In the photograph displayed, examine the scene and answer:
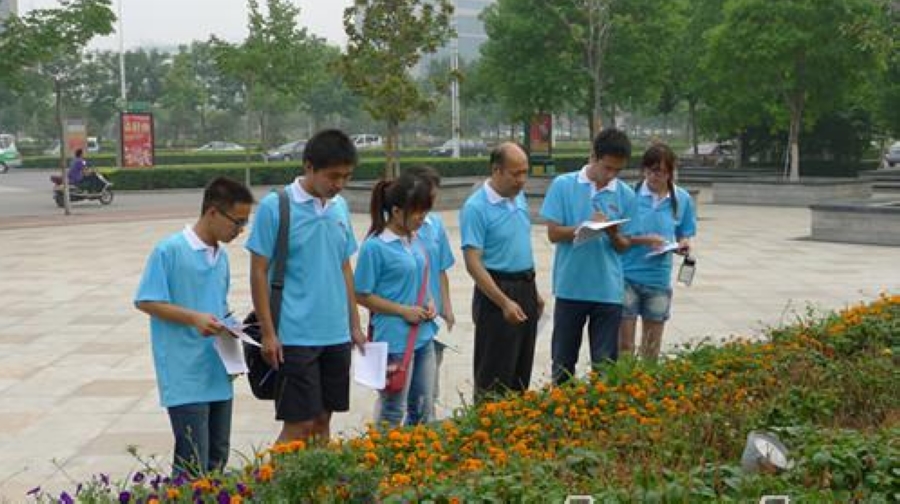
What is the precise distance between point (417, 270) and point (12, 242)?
12727 mm

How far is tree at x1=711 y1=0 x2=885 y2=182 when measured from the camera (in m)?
22.0

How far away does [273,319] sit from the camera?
13.8ft

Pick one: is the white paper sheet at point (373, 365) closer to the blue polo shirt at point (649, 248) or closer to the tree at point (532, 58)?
the blue polo shirt at point (649, 248)

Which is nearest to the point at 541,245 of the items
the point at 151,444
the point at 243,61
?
the point at 151,444

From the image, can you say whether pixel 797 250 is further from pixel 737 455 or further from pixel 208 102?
pixel 208 102

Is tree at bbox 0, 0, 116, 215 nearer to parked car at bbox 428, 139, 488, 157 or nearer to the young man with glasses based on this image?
the young man with glasses

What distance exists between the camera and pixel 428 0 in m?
20.9

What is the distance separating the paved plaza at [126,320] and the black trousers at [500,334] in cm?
90

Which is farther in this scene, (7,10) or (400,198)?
(7,10)

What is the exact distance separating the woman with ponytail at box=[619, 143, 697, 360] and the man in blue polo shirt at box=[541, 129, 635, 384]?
326mm

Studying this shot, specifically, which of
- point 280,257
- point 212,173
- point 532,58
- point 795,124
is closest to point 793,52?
point 795,124

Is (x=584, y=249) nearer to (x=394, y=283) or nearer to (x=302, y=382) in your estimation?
(x=394, y=283)

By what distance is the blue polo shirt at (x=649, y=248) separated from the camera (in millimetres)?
5883

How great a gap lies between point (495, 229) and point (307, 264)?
1.16 meters
